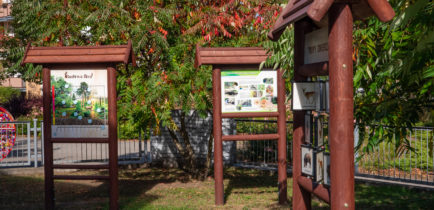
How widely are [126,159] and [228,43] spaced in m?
5.66

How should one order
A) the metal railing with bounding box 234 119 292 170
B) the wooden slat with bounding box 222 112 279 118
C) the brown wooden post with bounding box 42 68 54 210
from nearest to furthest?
1. the brown wooden post with bounding box 42 68 54 210
2. the wooden slat with bounding box 222 112 279 118
3. the metal railing with bounding box 234 119 292 170

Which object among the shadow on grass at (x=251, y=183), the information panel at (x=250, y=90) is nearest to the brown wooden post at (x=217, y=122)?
the information panel at (x=250, y=90)

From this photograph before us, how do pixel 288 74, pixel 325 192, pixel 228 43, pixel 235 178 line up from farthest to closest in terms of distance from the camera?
1. pixel 235 178
2. pixel 228 43
3. pixel 288 74
4. pixel 325 192

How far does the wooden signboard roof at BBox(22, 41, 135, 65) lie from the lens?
7.44 metres

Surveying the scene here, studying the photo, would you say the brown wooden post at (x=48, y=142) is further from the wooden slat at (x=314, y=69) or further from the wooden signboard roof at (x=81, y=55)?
the wooden slat at (x=314, y=69)

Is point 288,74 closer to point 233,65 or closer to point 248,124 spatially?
point 233,65

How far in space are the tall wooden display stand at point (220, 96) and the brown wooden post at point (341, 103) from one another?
179 inches

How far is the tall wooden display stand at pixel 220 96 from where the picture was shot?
26.4 ft

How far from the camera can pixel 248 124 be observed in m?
12.4

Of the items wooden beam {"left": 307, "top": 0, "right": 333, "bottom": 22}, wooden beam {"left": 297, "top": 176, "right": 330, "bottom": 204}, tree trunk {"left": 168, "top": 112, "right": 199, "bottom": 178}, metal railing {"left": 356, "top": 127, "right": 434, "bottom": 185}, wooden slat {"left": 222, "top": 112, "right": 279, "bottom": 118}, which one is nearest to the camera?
wooden beam {"left": 307, "top": 0, "right": 333, "bottom": 22}

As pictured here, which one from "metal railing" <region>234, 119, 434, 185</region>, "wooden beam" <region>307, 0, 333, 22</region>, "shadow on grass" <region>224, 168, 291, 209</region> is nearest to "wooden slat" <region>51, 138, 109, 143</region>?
"shadow on grass" <region>224, 168, 291, 209</region>

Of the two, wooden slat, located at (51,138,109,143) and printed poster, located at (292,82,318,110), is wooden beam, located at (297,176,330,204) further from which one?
wooden slat, located at (51,138,109,143)

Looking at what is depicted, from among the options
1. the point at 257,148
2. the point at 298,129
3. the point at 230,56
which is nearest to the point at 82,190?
the point at 230,56

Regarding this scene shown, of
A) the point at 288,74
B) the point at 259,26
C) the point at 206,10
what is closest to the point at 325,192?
the point at 288,74
